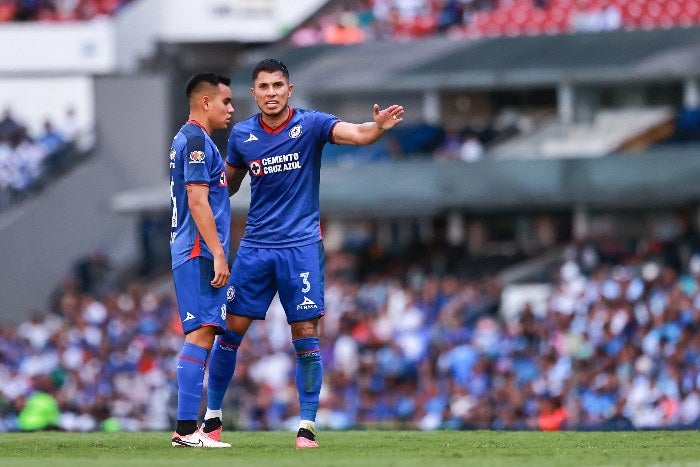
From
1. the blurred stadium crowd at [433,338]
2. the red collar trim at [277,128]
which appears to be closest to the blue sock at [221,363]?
the red collar trim at [277,128]

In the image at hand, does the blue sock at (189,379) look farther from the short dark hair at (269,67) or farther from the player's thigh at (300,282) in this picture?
the short dark hair at (269,67)

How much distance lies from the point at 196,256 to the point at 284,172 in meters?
0.75

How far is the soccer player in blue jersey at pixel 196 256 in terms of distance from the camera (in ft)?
35.1

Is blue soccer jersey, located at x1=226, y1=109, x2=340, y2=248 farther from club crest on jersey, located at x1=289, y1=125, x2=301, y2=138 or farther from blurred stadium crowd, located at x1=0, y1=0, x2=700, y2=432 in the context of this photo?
blurred stadium crowd, located at x1=0, y1=0, x2=700, y2=432

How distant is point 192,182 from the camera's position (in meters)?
10.7

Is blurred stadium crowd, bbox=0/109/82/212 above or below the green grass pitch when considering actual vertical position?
above

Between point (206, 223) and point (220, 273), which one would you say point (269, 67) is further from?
point (220, 273)

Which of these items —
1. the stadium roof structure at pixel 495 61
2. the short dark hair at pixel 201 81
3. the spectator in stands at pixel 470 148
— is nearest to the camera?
the short dark hair at pixel 201 81

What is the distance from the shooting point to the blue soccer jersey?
1106 centimetres

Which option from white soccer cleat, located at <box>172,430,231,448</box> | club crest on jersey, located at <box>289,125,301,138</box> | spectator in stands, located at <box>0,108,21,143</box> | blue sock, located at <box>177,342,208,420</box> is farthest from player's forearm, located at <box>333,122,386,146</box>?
spectator in stands, located at <box>0,108,21,143</box>

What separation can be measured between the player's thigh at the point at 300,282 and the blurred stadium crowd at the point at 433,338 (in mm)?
7381

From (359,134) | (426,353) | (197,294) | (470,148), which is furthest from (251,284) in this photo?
(470,148)

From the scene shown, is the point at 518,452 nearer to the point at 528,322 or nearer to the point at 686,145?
the point at 528,322

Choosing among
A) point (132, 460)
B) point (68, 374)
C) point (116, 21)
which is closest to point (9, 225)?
point (116, 21)
